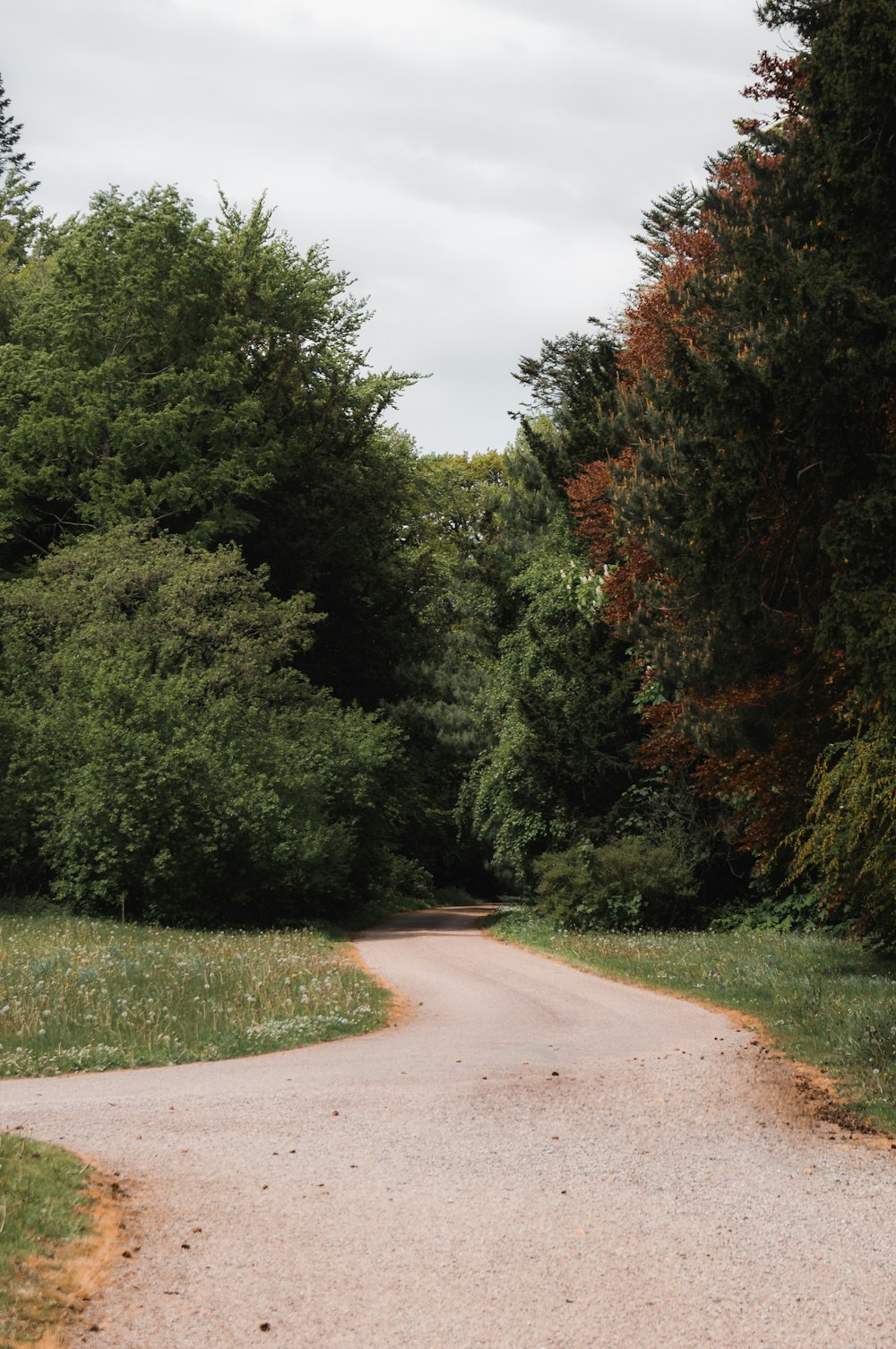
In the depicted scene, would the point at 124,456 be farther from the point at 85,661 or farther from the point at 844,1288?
the point at 844,1288

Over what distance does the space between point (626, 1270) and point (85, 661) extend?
2557 cm

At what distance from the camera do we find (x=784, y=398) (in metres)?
13.8

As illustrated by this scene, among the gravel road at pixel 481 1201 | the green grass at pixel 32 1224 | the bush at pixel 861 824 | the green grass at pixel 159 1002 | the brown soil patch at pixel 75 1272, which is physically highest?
the bush at pixel 861 824

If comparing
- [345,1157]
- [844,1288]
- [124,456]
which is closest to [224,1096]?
[345,1157]

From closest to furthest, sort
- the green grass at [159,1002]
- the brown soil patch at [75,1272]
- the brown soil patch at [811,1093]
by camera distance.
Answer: the brown soil patch at [75,1272] → the brown soil patch at [811,1093] → the green grass at [159,1002]

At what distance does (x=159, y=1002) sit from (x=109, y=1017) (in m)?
1.12

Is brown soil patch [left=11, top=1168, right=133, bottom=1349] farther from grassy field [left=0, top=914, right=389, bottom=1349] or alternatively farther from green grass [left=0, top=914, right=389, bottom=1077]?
green grass [left=0, top=914, right=389, bottom=1077]

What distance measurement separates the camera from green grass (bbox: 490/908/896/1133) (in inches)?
445

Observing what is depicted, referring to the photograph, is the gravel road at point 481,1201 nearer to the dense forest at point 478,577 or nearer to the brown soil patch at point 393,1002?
the brown soil patch at point 393,1002

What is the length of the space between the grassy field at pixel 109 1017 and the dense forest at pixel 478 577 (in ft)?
19.6

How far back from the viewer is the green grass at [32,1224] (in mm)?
5242

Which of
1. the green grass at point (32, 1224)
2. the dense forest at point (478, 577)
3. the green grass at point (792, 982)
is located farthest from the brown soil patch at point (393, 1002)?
the green grass at point (32, 1224)

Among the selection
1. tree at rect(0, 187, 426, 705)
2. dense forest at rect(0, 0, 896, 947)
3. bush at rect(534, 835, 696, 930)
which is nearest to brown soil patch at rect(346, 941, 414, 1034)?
dense forest at rect(0, 0, 896, 947)

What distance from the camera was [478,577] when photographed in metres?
39.9
